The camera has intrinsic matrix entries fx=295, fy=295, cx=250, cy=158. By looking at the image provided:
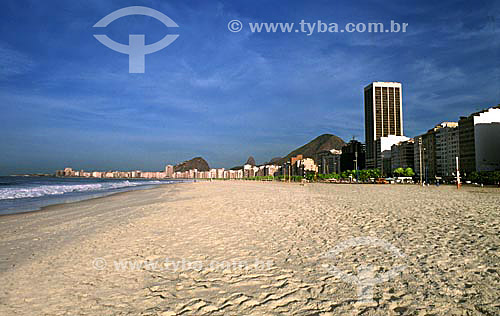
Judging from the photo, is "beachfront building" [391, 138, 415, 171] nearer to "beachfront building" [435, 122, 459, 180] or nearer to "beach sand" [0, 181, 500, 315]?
"beachfront building" [435, 122, 459, 180]

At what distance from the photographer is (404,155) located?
133500mm

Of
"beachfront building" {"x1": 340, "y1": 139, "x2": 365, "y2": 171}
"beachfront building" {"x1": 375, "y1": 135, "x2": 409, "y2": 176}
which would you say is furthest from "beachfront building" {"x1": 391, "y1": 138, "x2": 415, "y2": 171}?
"beachfront building" {"x1": 340, "y1": 139, "x2": 365, "y2": 171}

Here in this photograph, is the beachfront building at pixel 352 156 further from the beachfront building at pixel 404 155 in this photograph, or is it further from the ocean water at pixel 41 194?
the ocean water at pixel 41 194

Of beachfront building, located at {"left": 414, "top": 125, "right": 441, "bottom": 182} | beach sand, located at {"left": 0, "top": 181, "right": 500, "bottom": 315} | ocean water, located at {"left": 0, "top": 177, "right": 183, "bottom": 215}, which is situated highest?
beachfront building, located at {"left": 414, "top": 125, "right": 441, "bottom": 182}

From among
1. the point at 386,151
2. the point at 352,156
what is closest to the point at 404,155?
the point at 386,151

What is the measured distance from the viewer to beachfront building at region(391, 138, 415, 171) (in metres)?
131

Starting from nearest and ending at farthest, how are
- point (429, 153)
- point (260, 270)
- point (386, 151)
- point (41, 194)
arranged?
point (260, 270) → point (41, 194) → point (429, 153) → point (386, 151)

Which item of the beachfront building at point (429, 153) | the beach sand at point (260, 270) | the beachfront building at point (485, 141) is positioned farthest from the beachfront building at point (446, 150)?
the beach sand at point (260, 270)

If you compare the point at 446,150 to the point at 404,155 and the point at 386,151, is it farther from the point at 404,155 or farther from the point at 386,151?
the point at 386,151

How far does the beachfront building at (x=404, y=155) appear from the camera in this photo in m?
131

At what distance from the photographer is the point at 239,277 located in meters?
4.91

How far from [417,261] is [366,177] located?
9117 cm

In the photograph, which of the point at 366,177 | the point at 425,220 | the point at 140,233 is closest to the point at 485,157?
the point at 366,177

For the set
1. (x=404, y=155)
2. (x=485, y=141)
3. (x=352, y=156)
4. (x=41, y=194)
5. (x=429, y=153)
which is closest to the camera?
(x=41, y=194)
